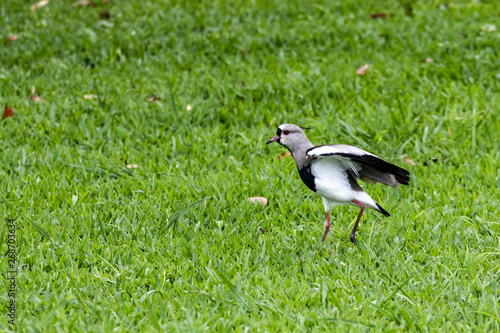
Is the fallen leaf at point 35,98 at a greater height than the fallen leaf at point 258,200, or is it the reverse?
the fallen leaf at point 35,98

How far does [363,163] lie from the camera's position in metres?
3.73

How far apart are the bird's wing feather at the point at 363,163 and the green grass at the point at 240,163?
413 millimetres

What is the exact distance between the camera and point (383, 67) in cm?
657

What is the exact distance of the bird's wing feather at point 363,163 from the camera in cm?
348

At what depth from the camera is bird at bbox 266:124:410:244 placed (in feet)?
11.9

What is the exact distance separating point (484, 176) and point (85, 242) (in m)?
3.02

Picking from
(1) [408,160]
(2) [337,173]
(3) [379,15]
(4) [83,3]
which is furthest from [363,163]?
(4) [83,3]

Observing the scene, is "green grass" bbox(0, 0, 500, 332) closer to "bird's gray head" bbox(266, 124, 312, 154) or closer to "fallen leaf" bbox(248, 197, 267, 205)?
"fallen leaf" bbox(248, 197, 267, 205)

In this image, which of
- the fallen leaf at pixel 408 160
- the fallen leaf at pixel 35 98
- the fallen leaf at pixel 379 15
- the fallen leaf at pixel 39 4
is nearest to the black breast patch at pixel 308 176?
the fallen leaf at pixel 408 160

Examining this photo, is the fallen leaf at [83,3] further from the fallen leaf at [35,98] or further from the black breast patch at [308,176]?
the black breast patch at [308,176]

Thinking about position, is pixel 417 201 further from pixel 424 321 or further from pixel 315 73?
pixel 315 73

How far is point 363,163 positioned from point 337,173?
0.18m

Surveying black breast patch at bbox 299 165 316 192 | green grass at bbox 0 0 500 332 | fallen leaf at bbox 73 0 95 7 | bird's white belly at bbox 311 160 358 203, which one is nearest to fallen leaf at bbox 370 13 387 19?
green grass at bbox 0 0 500 332

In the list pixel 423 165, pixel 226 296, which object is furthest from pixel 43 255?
pixel 423 165
